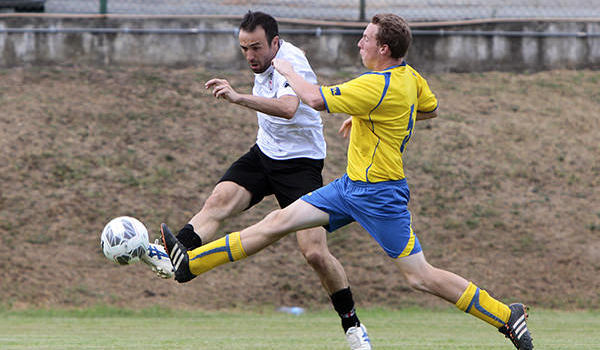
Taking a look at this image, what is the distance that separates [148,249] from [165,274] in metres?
0.23

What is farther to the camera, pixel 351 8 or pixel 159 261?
pixel 351 8

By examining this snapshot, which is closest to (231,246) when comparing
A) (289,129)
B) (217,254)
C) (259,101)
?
(217,254)

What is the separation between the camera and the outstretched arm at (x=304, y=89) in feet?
18.3

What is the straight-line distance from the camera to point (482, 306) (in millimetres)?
5785

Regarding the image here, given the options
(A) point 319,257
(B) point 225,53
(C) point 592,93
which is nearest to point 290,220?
(A) point 319,257

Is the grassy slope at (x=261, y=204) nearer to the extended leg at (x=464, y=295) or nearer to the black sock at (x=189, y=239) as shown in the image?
the black sock at (x=189, y=239)

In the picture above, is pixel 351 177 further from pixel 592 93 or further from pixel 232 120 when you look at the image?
pixel 592 93

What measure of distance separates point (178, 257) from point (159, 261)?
0.35 meters

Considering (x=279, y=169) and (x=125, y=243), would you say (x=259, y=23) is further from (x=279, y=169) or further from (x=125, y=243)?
(x=125, y=243)

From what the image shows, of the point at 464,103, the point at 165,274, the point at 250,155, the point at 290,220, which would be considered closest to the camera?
the point at 290,220

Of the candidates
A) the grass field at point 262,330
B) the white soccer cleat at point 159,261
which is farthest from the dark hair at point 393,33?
the grass field at point 262,330

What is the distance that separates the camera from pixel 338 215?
594cm

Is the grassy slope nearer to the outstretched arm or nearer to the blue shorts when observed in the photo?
the blue shorts

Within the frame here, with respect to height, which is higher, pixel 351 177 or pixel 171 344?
pixel 351 177
